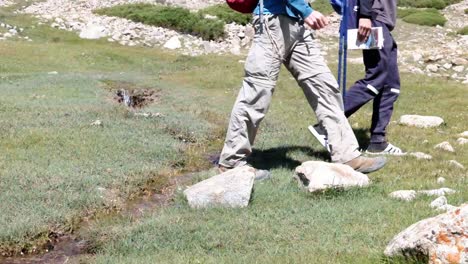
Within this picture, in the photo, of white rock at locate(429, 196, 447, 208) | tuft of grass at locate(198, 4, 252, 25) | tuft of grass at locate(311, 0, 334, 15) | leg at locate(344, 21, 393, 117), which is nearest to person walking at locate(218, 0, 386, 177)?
leg at locate(344, 21, 393, 117)

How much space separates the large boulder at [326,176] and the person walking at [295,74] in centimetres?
61

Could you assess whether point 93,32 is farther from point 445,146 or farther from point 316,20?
point 316,20

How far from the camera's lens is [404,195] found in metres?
6.24

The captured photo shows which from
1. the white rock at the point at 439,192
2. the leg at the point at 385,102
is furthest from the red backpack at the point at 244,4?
the white rock at the point at 439,192

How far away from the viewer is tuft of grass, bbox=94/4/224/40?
30.6m

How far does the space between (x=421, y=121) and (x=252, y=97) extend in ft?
15.5

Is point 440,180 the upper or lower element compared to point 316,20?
lower

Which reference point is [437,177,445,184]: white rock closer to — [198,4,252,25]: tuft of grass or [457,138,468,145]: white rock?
[457,138,468,145]: white rock

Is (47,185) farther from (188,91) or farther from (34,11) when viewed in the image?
(34,11)

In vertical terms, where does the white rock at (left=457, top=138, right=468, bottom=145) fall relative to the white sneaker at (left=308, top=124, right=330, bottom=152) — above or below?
below

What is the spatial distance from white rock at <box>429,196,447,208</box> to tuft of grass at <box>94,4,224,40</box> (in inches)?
Answer: 989

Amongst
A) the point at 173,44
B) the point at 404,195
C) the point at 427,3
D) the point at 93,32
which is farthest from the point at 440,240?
the point at 427,3

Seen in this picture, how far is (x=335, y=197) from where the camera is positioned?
20.9 ft

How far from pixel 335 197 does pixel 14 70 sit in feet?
50.1
